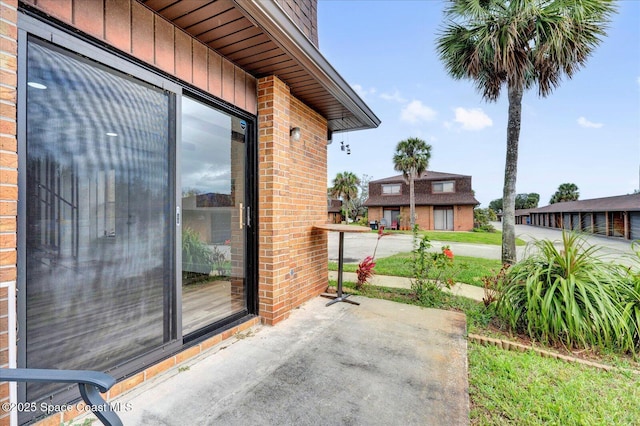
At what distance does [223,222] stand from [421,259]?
297 centimetres

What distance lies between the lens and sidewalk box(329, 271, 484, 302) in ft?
16.0

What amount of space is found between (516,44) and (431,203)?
21837 mm

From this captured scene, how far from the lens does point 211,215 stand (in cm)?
285

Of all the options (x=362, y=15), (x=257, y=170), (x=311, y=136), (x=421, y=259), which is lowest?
(x=421, y=259)

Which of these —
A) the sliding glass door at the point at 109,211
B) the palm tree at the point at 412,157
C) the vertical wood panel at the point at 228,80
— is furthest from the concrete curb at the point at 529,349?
the palm tree at the point at 412,157

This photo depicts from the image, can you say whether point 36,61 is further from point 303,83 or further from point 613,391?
point 613,391

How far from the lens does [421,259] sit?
14.2 ft

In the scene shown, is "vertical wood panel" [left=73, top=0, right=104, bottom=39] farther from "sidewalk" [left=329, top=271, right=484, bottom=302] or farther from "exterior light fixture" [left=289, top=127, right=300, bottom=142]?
"sidewalk" [left=329, top=271, right=484, bottom=302]

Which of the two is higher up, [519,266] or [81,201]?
[81,201]

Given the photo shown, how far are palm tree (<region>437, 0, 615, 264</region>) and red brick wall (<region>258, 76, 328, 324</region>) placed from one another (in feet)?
14.1

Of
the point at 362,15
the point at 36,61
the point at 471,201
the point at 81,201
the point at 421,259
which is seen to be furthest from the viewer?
the point at 471,201

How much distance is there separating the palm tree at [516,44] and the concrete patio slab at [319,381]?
4200 millimetres

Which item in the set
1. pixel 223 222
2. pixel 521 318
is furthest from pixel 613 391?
pixel 223 222

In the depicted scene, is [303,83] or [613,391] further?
[303,83]
